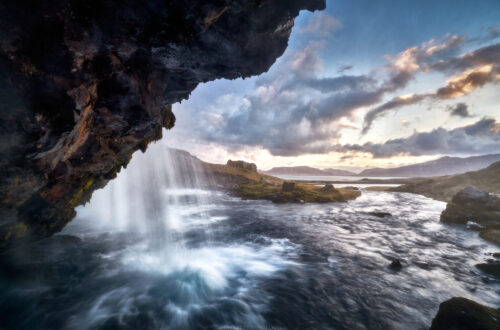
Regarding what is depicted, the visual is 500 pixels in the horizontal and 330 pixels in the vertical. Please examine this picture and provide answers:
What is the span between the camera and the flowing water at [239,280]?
791 centimetres

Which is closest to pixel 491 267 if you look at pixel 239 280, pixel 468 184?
pixel 239 280

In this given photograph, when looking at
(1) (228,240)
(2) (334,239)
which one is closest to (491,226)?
(2) (334,239)

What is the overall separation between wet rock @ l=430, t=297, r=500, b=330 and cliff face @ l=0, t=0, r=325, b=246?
49.6ft

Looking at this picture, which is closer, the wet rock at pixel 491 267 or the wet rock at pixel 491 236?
the wet rock at pixel 491 267

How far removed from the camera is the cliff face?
5359 mm

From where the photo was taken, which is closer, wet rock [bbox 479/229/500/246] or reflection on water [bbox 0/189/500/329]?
reflection on water [bbox 0/189/500/329]

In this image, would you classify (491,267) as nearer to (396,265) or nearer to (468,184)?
(396,265)

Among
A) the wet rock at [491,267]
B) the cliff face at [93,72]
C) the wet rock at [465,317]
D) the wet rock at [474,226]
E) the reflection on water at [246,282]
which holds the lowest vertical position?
the wet rock at [474,226]

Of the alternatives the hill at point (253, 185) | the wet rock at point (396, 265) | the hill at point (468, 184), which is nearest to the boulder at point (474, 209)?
the wet rock at point (396, 265)

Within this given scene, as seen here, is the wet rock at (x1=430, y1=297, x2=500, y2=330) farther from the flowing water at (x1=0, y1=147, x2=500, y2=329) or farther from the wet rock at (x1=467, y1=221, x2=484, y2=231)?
the wet rock at (x1=467, y1=221, x2=484, y2=231)

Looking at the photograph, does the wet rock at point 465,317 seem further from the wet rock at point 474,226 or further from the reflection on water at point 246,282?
the wet rock at point 474,226

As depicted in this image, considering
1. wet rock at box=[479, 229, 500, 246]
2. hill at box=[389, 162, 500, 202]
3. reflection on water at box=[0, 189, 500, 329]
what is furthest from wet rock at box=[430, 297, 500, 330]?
hill at box=[389, 162, 500, 202]

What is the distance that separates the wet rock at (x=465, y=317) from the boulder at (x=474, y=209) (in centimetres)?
2176

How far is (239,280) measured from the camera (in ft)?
37.1
